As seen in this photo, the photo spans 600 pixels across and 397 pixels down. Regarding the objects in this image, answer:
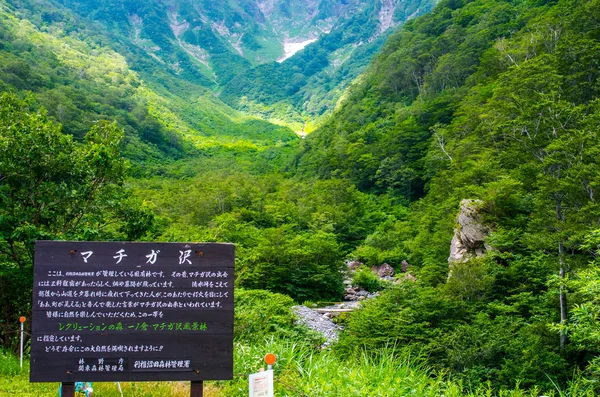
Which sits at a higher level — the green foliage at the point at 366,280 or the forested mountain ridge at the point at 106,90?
the forested mountain ridge at the point at 106,90

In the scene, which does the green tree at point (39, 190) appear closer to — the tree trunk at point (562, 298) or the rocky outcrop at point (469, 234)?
the tree trunk at point (562, 298)

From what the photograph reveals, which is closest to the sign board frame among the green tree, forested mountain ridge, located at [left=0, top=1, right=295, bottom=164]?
the green tree

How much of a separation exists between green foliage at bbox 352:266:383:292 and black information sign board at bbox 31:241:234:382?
23.8m

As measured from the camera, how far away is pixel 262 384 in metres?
4.01

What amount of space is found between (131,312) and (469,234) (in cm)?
1671

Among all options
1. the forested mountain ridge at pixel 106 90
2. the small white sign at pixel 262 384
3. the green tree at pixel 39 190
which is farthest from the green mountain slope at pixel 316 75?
the small white sign at pixel 262 384

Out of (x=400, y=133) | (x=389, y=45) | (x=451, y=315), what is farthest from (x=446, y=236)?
(x=389, y=45)

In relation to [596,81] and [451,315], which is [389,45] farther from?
[451,315]

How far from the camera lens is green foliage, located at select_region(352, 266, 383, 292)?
27.5 m

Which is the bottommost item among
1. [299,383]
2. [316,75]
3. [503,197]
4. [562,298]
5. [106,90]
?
[299,383]

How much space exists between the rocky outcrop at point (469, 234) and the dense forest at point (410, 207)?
0.53 ft

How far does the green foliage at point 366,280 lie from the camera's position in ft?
90.2

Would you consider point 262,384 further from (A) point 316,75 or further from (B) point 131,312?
(A) point 316,75

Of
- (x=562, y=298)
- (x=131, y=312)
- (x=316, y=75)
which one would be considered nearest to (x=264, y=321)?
(x=562, y=298)
